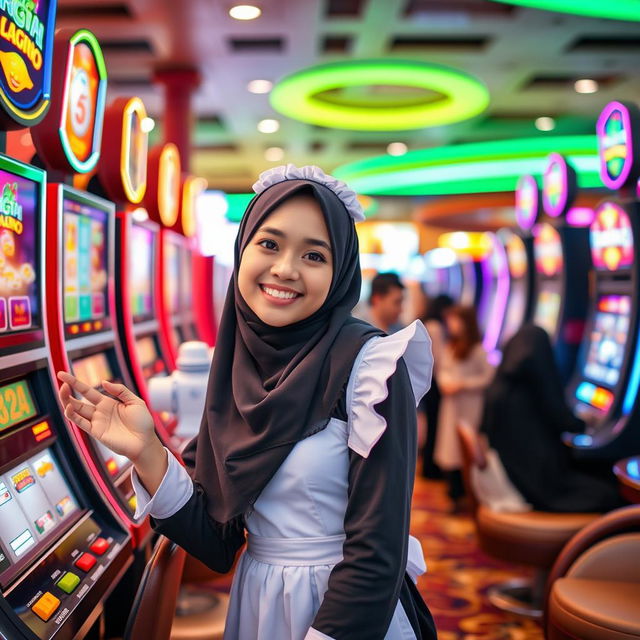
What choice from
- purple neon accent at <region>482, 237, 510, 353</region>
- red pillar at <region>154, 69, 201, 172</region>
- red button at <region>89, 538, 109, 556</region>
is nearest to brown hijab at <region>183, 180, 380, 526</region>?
red button at <region>89, 538, 109, 556</region>

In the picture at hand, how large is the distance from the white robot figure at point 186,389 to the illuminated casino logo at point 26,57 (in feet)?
3.41

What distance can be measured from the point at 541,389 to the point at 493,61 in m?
4.49


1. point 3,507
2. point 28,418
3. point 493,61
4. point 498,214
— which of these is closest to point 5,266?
point 28,418

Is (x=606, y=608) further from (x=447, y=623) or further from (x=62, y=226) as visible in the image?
(x=62, y=226)

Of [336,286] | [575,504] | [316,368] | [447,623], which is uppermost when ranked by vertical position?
[336,286]

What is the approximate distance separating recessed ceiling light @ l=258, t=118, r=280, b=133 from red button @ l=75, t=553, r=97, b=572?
26.2ft

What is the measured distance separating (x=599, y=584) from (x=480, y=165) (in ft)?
27.2

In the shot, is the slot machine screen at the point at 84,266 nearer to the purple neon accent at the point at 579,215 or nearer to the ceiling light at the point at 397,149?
the ceiling light at the point at 397,149

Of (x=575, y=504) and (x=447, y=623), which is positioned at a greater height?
(x=575, y=504)

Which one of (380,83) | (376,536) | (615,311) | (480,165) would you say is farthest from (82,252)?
(480,165)

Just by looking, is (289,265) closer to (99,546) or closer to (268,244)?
(268,244)

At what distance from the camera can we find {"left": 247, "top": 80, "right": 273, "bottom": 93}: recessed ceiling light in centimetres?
748

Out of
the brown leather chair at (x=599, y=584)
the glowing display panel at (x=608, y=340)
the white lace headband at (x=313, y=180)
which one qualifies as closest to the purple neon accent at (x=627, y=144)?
the glowing display panel at (x=608, y=340)

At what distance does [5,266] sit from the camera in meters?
1.69
